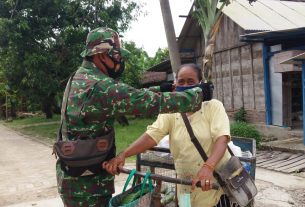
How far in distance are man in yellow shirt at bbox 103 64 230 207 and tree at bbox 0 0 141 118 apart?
13081 millimetres

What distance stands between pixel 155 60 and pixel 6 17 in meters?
15.2

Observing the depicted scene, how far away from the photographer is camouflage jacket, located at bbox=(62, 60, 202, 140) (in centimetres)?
210

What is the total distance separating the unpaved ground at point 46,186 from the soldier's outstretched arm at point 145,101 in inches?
136

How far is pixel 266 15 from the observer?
12.8 metres

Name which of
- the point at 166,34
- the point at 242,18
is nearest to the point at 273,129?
the point at 242,18

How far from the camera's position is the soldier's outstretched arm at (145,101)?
6.86ft

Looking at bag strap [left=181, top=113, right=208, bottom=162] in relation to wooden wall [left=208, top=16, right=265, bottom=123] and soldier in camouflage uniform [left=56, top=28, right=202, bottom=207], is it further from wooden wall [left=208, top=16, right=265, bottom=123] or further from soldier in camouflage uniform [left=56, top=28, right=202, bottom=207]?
wooden wall [left=208, top=16, right=265, bottom=123]

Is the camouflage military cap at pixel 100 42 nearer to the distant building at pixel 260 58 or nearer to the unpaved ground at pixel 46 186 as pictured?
the unpaved ground at pixel 46 186

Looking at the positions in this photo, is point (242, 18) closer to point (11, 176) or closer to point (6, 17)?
point (11, 176)

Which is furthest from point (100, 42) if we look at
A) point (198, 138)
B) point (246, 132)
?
point (246, 132)

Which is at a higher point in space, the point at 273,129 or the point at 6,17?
the point at 6,17

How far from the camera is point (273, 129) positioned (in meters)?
11.1

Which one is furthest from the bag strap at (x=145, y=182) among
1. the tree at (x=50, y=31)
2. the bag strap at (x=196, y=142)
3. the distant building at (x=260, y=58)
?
the tree at (x=50, y=31)

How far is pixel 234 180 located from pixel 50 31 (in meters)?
15.5
